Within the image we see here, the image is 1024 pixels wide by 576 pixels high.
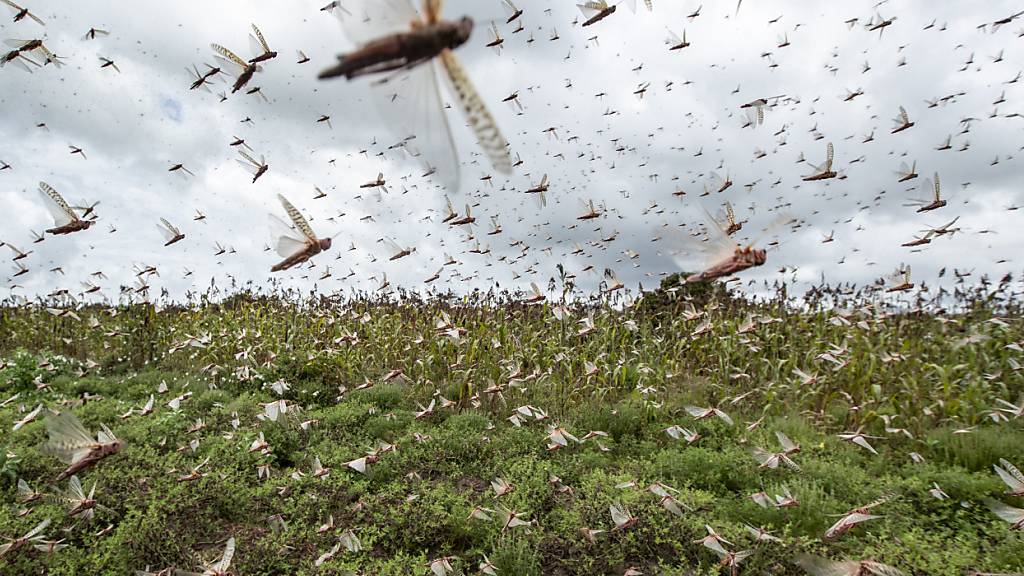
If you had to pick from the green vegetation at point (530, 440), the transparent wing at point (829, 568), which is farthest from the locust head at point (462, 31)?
the green vegetation at point (530, 440)

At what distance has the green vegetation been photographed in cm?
366

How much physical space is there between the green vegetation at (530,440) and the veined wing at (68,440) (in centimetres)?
193

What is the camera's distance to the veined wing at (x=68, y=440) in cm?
183

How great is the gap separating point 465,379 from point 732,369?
11.4 ft

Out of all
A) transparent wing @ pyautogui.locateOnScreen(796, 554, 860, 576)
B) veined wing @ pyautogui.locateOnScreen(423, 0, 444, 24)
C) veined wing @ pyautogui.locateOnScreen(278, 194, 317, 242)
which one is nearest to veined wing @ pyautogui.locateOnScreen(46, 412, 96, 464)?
veined wing @ pyautogui.locateOnScreen(278, 194, 317, 242)

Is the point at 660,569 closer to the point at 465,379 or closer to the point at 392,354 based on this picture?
the point at 465,379

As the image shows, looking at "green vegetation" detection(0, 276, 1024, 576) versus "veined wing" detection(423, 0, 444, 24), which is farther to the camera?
"green vegetation" detection(0, 276, 1024, 576)

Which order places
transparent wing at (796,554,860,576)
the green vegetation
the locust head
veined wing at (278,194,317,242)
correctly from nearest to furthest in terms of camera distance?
the locust head
veined wing at (278,194,317,242)
transparent wing at (796,554,860,576)
the green vegetation

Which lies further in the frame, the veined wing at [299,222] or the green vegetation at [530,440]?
the green vegetation at [530,440]

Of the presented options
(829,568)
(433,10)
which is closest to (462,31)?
(433,10)

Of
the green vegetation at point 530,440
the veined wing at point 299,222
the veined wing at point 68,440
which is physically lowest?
the green vegetation at point 530,440

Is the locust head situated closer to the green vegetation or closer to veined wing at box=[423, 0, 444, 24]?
veined wing at box=[423, 0, 444, 24]

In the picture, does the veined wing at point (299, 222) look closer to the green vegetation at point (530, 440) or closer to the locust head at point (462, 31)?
the locust head at point (462, 31)

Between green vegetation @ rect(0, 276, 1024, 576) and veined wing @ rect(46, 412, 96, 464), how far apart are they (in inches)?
76.0
